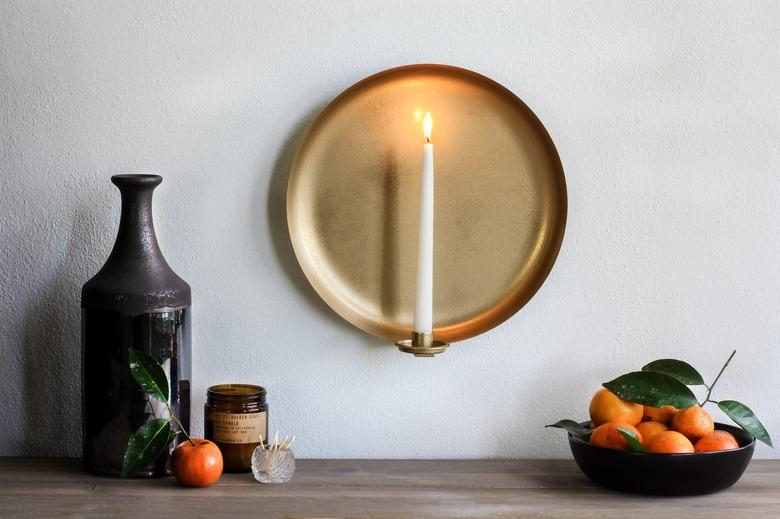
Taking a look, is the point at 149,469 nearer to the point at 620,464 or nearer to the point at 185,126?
the point at 185,126

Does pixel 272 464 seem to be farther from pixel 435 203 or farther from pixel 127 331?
pixel 435 203

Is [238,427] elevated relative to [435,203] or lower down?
lower down

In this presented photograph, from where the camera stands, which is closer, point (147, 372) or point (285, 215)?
point (147, 372)

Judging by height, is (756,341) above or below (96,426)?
above

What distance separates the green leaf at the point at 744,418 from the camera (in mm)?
1164

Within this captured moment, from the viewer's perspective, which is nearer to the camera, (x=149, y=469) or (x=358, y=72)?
(x=149, y=469)

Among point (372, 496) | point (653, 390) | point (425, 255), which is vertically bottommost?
point (372, 496)

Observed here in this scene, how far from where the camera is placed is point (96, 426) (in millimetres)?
1165

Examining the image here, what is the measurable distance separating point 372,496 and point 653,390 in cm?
38

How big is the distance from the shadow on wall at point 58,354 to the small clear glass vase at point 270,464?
311 millimetres

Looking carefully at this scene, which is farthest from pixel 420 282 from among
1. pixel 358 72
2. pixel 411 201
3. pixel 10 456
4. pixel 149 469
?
pixel 10 456

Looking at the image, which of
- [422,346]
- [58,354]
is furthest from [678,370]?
[58,354]

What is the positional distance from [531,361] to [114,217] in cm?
62

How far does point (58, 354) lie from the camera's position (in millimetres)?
1290
